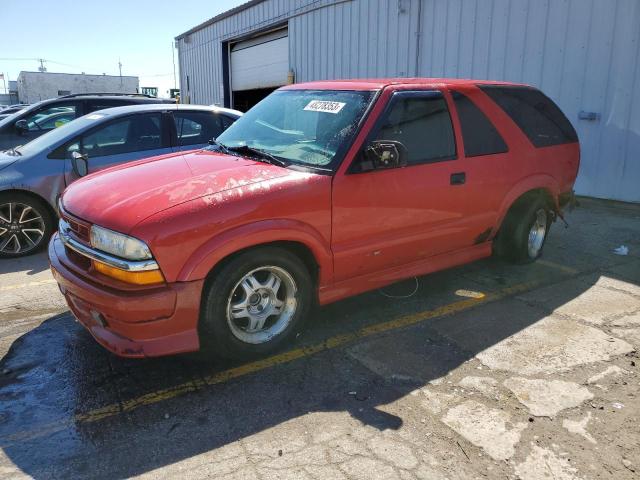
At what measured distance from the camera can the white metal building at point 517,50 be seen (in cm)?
765

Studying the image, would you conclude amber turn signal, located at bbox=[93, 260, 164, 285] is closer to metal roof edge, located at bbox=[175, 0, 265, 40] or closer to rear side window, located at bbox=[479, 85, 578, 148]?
rear side window, located at bbox=[479, 85, 578, 148]

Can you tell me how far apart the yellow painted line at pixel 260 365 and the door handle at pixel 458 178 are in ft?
3.23

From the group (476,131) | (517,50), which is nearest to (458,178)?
(476,131)

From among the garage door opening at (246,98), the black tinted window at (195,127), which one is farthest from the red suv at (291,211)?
the garage door opening at (246,98)

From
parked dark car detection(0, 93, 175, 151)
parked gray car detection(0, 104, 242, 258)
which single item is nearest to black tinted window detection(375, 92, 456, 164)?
parked gray car detection(0, 104, 242, 258)

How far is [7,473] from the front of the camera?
2383 mm

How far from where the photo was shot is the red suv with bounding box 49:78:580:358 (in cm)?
289

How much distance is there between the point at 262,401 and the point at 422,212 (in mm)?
1822

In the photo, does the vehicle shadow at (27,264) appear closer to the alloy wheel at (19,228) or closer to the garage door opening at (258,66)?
the alloy wheel at (19,228)

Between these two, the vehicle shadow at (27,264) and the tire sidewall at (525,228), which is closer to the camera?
the tire sidewall at (525,228)

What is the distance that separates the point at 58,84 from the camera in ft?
185

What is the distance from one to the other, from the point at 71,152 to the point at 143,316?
3.78 metres

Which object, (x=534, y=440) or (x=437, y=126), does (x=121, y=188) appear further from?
(x=534, y=440)

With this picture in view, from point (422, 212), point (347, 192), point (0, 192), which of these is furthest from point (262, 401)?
point (0, 192)
